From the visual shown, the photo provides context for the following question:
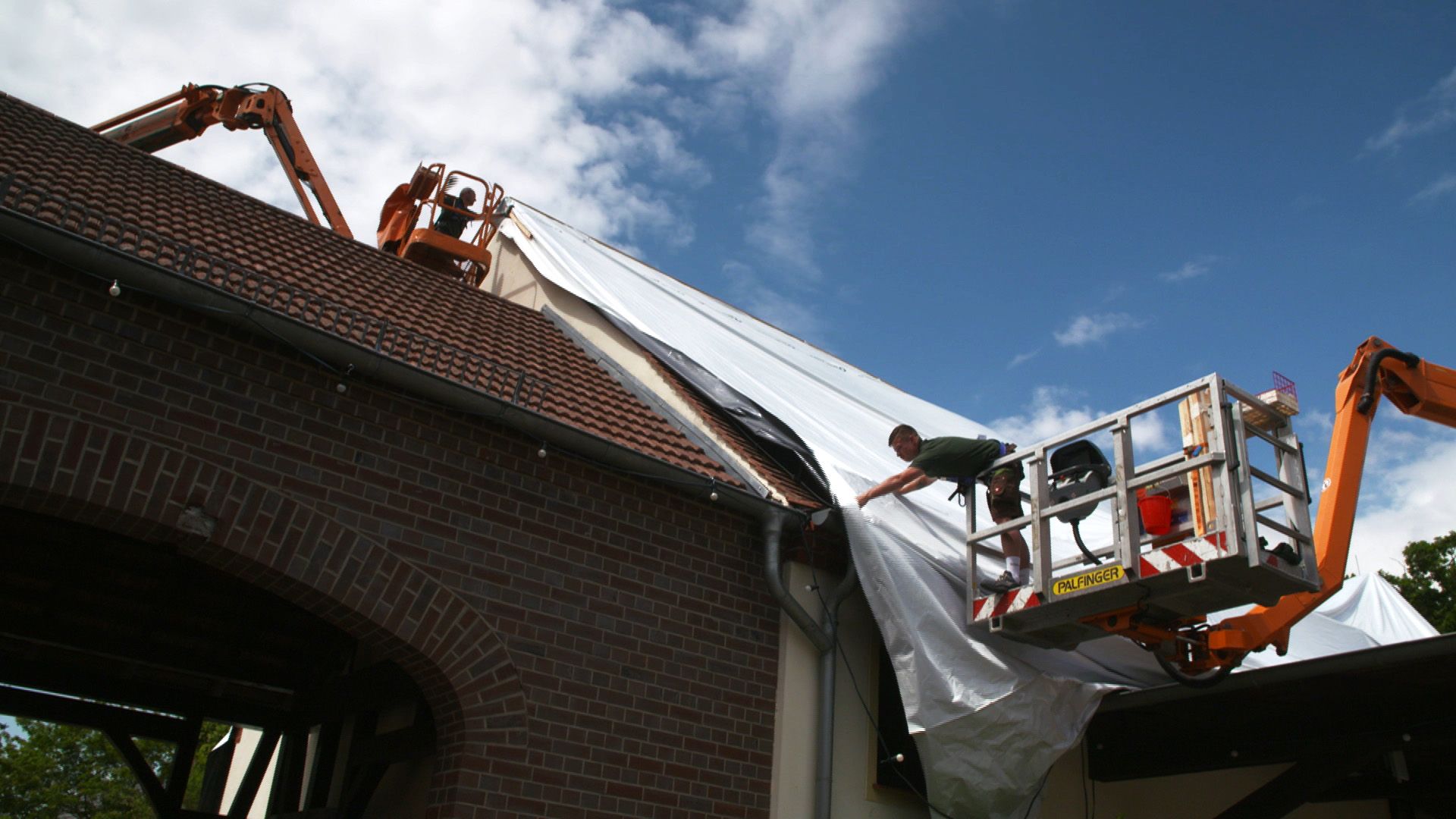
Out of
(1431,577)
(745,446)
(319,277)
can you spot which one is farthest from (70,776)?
(1431,577)

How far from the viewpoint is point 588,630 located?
6426mm

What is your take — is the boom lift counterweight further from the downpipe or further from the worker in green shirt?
the downpipe

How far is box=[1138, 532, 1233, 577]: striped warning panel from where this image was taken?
5.67 meters

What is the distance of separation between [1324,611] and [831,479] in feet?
21.0

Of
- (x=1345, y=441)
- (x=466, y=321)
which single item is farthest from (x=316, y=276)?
Answer: (x=1345, y=441)

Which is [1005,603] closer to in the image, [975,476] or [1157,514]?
[975,476]

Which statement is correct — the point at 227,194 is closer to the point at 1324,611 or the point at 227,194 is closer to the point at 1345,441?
the point at 1345,441

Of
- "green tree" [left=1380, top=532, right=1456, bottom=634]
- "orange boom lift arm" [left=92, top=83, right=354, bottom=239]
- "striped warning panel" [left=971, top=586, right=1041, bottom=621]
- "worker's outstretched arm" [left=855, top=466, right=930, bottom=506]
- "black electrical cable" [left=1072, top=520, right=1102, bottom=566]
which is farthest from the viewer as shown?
"green tree" [left=1380, top=532, right=1456, bottom=634]

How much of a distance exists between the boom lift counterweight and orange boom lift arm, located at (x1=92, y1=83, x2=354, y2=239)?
28.9 feet

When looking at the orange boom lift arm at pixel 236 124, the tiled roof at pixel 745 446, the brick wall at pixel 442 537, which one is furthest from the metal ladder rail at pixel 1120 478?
the orange boom lift arm at pixel 236 124

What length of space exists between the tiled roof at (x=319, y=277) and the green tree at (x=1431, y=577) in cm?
2296

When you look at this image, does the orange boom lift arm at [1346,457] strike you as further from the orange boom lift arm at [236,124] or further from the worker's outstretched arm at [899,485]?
the orange boom lift arm at [236,124]

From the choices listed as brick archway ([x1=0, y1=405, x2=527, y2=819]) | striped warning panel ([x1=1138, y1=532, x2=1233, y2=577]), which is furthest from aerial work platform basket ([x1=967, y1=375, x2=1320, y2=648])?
brick archway ([x1=0, y1=405, x2=527, y2=819])

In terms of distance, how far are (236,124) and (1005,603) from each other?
10.1 m
